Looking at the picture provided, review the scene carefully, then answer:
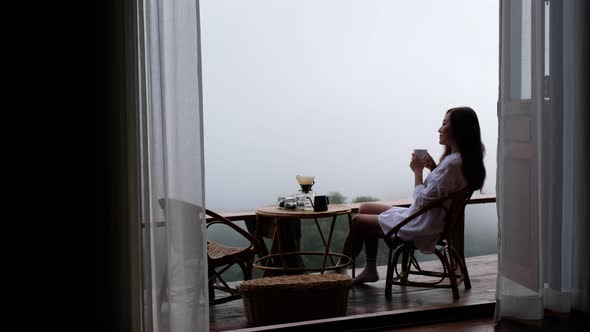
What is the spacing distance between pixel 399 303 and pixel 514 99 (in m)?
1.51

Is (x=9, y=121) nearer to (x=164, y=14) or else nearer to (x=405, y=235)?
(x=164, y=14)

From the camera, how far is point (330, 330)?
11.3 feet

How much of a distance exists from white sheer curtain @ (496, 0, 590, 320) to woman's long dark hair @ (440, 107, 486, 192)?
714 mm

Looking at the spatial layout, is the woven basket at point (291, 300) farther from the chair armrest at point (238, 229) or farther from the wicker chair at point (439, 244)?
the wicker chair at point (439, 244)

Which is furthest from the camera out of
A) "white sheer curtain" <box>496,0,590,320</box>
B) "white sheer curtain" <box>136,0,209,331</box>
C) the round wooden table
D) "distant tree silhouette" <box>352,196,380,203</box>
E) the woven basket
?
"distant tree silhouette" <box>352,196,380,203</box>

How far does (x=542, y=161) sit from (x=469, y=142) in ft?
2.70

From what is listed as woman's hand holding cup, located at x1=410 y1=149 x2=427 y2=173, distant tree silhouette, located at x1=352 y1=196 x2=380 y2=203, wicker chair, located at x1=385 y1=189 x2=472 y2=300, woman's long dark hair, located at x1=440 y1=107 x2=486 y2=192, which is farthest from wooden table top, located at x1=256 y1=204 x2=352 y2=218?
distant tree silhouette, located at x1=352 y1=196 x2=380 y2=203

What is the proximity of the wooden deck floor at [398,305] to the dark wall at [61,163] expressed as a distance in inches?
35.0

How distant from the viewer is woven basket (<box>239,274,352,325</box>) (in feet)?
12.4

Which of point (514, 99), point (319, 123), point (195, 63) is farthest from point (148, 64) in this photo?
point (319, 123)

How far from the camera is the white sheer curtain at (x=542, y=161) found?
3426mm

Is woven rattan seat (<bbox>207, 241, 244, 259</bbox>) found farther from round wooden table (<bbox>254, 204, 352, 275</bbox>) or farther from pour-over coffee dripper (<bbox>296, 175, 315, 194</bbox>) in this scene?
pour-over coffee dripper (<bbox>296, 175, 315, 194</bbox>)

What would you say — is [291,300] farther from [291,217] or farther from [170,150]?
[170,150]

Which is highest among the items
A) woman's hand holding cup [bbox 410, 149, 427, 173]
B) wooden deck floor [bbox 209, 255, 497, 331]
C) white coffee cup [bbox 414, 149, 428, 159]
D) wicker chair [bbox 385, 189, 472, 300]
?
white coffee cup [bbox 414, 149, 428, 159]
